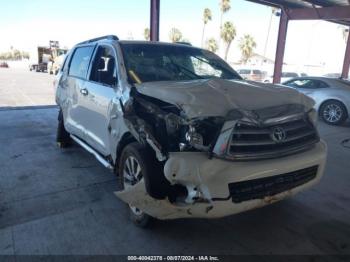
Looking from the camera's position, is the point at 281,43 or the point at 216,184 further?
the point at 281,43

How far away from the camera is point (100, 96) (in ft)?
12.9

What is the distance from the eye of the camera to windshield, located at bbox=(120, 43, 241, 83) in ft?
12.0

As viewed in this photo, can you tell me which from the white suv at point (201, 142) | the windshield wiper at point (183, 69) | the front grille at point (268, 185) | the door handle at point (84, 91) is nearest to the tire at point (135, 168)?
the white suv at point (201, 142)

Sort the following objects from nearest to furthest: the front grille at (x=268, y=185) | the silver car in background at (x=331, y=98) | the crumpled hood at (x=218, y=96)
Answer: the front grille at (x=268, y=185)
the crumpled hood at (x=218, y=96)
the silver car in background at (x=331, y=98)

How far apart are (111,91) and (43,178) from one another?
67.9 inches

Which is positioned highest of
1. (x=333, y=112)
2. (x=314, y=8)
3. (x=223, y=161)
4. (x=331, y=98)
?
(x=314, y=8)

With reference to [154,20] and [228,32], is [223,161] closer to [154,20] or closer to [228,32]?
[154,20]

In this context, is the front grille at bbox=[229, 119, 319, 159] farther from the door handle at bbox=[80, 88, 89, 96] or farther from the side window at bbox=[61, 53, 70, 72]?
the side window at bbox=[61, 53, 70, 72]

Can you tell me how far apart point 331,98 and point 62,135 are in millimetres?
7772

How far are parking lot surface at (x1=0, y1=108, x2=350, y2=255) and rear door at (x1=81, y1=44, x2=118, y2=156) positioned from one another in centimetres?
64

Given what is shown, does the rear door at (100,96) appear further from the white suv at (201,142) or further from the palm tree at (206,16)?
the palm tree at (206,16)

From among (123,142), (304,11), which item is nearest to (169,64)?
(123,142)

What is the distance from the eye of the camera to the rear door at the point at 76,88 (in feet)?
15.3

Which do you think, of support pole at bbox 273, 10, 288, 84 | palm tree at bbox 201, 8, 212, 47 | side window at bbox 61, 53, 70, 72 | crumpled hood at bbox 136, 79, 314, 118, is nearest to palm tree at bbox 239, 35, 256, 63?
palm tree at bbox 201, 8, 212, 47
